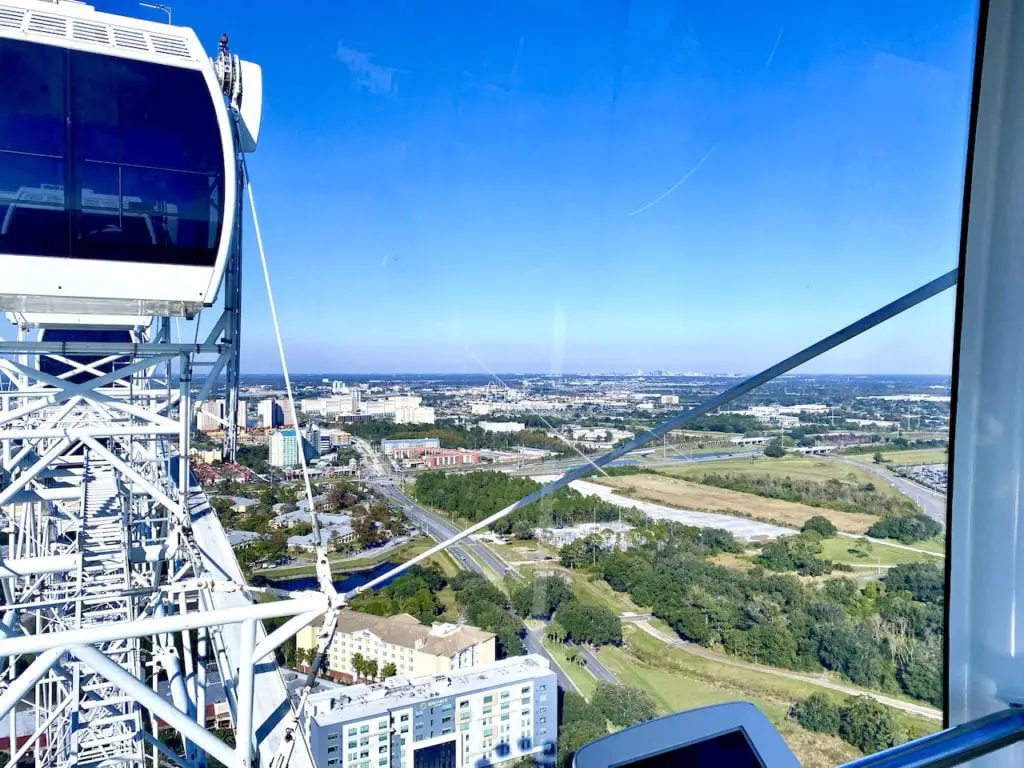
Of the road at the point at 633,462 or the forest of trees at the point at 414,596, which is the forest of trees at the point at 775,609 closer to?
the road at the point at 633,462

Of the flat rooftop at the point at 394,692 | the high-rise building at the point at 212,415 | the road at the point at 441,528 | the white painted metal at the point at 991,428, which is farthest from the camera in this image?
the high-rise building at the point at 212,415

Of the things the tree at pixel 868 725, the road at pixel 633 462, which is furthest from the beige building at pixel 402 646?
the tree at pixel 868 725

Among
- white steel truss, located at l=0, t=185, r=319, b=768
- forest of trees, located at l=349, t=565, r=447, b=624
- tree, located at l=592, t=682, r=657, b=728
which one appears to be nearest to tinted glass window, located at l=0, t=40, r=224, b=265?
white steel truss, located at l=0, t=185, r=319, b=768

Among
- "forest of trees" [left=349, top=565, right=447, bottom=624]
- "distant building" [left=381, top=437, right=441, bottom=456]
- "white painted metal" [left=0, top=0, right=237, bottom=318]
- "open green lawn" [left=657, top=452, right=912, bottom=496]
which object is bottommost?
"forest of trees" [left=349, top=565, right=447, bottom=624]

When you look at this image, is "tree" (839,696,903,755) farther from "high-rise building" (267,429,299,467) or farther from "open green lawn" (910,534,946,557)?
"high-rise building" (267,429,299,467)

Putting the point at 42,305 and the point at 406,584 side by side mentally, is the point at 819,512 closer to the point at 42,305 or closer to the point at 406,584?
the point at 406,584

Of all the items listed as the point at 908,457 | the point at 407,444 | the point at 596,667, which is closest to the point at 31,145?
the point at 407,444
